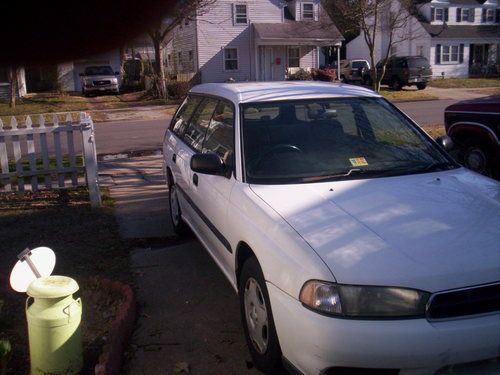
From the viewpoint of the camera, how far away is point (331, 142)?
14.5ft

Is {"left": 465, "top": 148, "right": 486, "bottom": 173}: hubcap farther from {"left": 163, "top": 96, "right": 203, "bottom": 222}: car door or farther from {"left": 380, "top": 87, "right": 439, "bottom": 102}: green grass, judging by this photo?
{"left": 380, "top": 87, "right": 439, "bottom": 102}: green grass

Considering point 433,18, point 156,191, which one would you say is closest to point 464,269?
point 156,191

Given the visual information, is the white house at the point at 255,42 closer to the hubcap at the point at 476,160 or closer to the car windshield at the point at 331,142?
the hubcap at the point at 476,160

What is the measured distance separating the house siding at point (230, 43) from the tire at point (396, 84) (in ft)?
24.5

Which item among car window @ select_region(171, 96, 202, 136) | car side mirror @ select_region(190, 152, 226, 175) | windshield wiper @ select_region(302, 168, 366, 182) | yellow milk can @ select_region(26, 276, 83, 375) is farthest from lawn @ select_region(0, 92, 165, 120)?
yellow milk can @ select_region(26, 276, 83, 375)

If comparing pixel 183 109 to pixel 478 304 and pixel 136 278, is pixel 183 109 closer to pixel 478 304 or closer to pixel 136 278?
pixel 136 278

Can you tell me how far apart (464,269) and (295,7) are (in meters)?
34.1

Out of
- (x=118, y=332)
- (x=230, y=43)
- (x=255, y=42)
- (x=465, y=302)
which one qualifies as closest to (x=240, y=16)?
(x=230, y=43)

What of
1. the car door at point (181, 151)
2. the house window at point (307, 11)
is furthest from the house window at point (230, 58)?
the car door at point (181, 151)

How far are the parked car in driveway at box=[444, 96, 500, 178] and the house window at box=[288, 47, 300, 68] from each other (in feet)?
88.2

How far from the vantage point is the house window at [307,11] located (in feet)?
113

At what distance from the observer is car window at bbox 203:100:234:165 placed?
177 inches

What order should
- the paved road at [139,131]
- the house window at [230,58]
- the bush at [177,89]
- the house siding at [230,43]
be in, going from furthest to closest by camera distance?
the house window at [230,58], the house siding at [230,43], the bush at [177,89], the paved road at [139,131]

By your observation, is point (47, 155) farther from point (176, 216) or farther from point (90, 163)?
point (176, 216)
